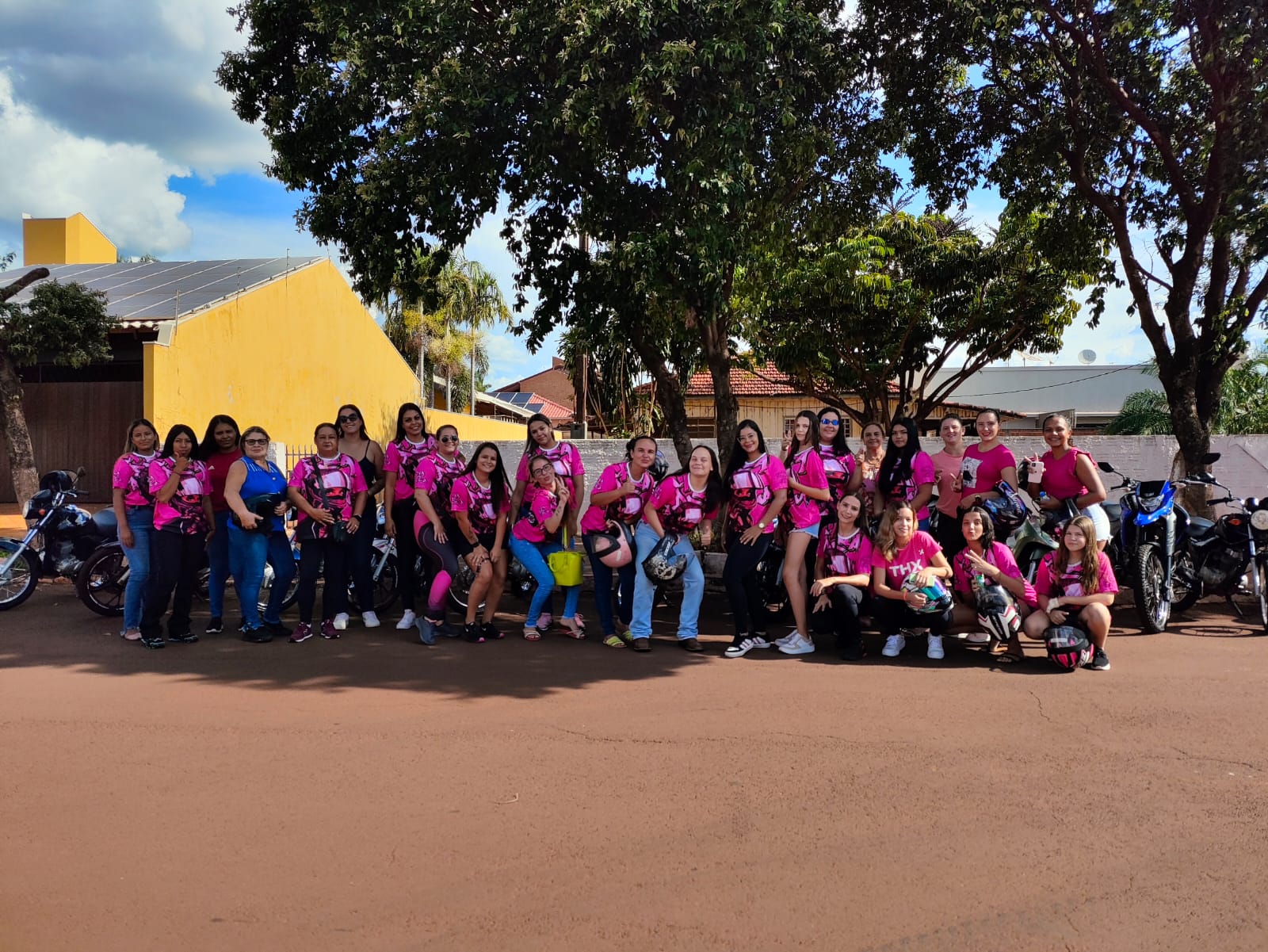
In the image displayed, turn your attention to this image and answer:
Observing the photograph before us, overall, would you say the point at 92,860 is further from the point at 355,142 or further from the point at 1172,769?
the point at 355,142

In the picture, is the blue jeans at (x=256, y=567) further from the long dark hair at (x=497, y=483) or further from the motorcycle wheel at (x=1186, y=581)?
the motorcycle wheel at (x=1186, y=581)

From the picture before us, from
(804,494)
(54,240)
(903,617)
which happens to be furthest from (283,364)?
(903,617)

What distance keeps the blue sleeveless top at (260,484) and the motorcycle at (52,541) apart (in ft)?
6.53

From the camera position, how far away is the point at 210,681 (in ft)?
19.9

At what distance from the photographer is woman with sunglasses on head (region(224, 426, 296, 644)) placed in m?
7.22

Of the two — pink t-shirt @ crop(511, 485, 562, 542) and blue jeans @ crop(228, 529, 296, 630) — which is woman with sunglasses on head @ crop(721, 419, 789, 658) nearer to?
pink t-shirt @ crop(511, 485, 562, 542)

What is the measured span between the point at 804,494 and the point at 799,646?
1.09m

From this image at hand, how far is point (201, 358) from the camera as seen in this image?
1539 centimetres

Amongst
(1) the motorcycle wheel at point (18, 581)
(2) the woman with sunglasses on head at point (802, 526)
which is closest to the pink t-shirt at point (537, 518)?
(2) the woman with sunglasses on head at point (802, 526)

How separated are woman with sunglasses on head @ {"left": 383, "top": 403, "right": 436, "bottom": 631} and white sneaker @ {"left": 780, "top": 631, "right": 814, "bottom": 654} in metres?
2.99

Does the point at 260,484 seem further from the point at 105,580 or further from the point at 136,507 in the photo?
the point at 105,580

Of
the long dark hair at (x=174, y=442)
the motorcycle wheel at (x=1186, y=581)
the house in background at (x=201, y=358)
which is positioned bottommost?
the motorcycle wheel at (x=1186, y=581)

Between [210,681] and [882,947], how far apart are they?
462 cm

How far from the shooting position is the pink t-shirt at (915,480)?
23.9 feet
